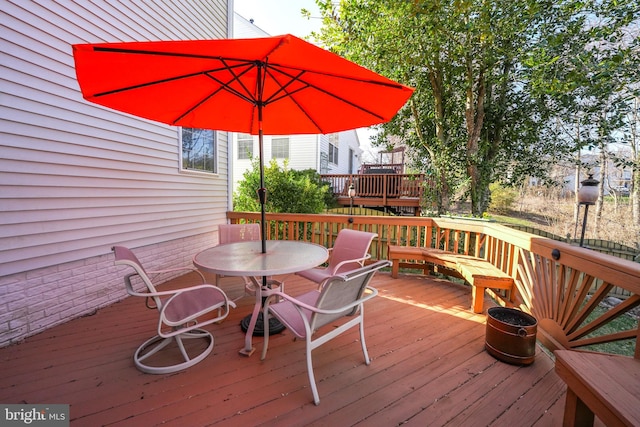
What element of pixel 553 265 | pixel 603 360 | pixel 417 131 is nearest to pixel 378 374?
pixel 603 360

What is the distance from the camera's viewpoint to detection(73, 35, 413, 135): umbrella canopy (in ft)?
5.04

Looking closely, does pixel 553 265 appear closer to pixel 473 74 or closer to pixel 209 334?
pixel 209 334

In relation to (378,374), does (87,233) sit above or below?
above

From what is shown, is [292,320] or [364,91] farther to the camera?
[364,91]

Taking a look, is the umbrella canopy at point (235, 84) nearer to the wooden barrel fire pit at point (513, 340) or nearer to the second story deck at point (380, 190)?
the wooden barrel fire pit at point (513, 340)

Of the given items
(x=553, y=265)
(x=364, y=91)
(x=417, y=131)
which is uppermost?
(x=417, y=131)

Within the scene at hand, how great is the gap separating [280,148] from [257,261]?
896 cm

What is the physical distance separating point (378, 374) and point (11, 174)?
11.5ft

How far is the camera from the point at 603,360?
57.9 inches

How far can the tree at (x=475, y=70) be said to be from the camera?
16.0ft

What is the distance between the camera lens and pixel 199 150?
4.78 metres

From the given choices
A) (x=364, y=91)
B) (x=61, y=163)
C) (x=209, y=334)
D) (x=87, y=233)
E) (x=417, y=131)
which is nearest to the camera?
(x=364, y=91)

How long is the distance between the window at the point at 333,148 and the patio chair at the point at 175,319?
11091 mm

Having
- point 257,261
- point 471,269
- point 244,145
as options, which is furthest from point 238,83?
point 244,145
